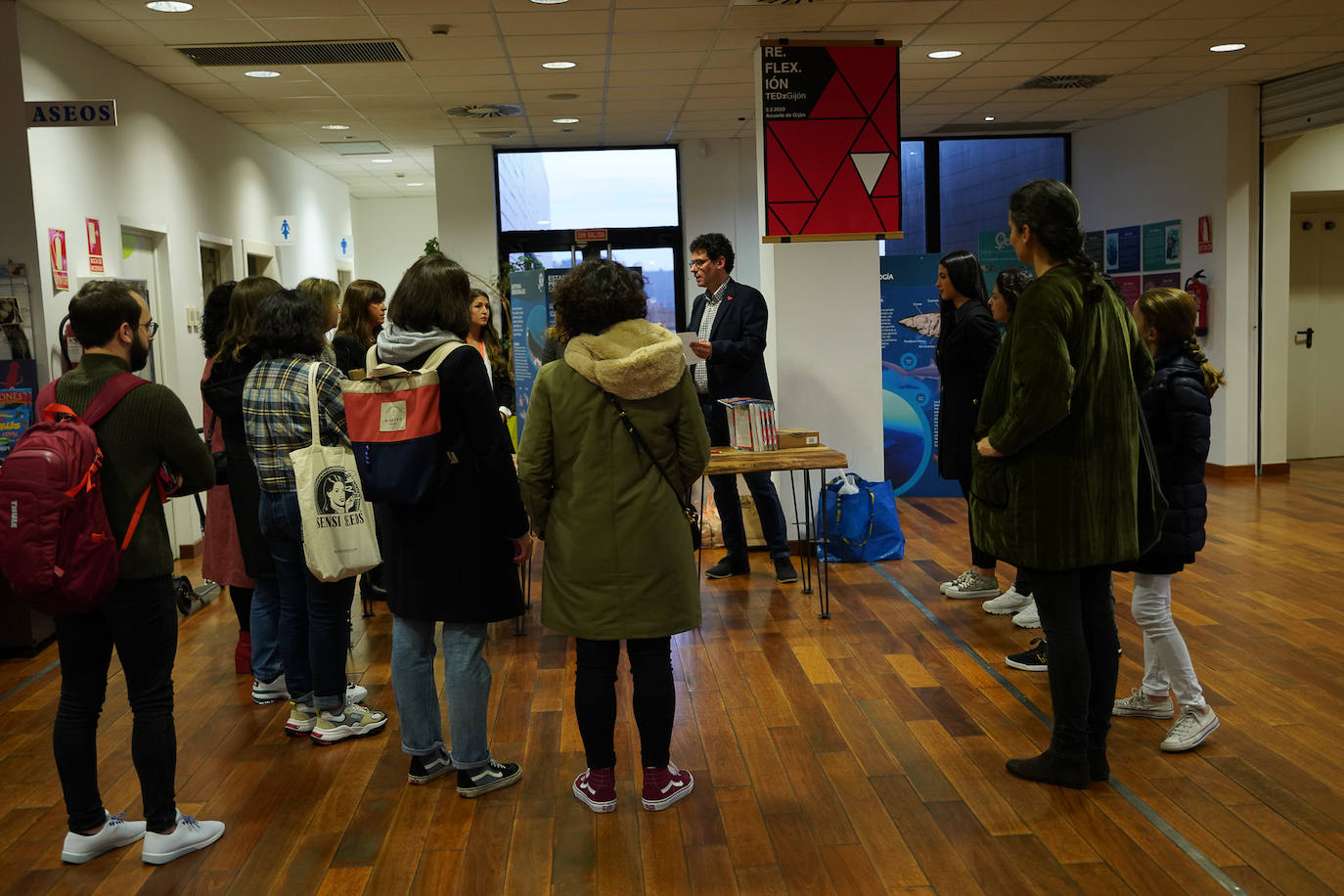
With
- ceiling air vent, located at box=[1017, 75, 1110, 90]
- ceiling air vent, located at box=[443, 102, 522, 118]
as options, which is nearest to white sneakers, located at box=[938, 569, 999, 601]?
ceiling air vent, located at box=[1017, 75, 1110, 90]

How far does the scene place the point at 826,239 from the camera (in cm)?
628

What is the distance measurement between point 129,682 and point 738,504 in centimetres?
345

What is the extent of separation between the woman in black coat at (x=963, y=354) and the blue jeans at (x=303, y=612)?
2522mm

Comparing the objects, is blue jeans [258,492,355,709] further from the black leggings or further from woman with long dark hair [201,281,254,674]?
the black leggings

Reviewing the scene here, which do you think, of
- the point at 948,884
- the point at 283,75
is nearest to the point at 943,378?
the point at 948,884

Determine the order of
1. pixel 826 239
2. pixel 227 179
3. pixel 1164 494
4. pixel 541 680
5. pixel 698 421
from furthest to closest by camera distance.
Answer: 1. pixel 227 179
2. pixel 826 239
3. pixel 541 680
4. pixel 1164 494
5. pixel 698 421

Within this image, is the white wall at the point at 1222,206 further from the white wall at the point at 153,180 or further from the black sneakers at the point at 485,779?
the white wall at the point at 153,180

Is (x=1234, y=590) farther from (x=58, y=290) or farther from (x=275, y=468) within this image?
(x=58, y=290)

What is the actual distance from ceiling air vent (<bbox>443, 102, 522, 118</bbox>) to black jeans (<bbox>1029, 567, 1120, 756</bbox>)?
6.62m

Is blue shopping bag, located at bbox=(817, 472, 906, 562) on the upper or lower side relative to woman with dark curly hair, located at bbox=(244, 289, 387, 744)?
lower

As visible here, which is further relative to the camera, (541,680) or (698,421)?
(541,680)

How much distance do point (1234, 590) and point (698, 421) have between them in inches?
138

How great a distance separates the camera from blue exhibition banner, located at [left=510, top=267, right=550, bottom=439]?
7863 millimetres

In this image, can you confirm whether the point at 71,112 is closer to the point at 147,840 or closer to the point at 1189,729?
the point at 147,840
